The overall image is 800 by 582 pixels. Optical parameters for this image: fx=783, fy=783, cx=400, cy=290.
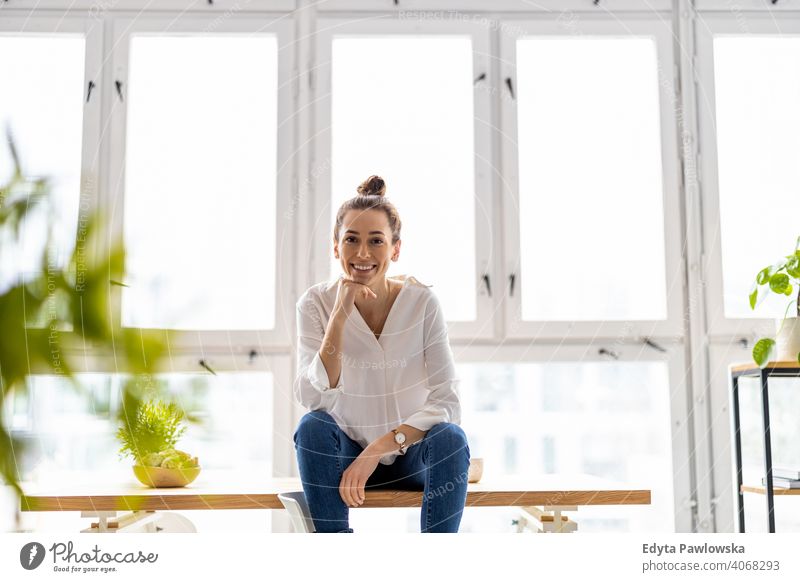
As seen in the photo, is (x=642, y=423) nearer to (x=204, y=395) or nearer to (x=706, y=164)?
(x=706, y=164)

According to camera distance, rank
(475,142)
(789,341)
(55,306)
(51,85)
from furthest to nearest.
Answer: (475,142), (51,85), (789,341), (55,306)

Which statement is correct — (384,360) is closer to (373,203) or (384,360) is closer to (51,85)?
(373,203)

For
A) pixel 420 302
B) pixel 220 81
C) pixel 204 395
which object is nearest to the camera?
pixel 204 395

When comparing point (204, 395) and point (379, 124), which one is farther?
point (379, 124)

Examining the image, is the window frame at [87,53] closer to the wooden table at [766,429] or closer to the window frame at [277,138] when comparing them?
the window frame at [277,138]

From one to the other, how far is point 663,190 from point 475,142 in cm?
52

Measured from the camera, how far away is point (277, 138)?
2074mm

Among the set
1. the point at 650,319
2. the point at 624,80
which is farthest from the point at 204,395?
the point at 624,80

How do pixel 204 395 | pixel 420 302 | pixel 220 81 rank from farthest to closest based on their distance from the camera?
pixel 220 81, pixel 420 302, pixel 204 395

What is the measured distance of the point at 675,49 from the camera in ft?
7.03

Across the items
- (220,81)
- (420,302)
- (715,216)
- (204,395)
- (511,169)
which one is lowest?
(204,395)

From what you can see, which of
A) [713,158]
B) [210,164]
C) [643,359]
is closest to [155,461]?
[210,164]

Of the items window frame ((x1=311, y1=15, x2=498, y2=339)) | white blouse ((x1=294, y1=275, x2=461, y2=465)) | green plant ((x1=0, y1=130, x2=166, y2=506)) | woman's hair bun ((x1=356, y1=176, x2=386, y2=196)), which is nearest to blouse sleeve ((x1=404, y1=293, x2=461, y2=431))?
white blouse ((x1=294, y1=275, x2=461, y2=465))

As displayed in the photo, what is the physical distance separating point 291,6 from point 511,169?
736 mm
